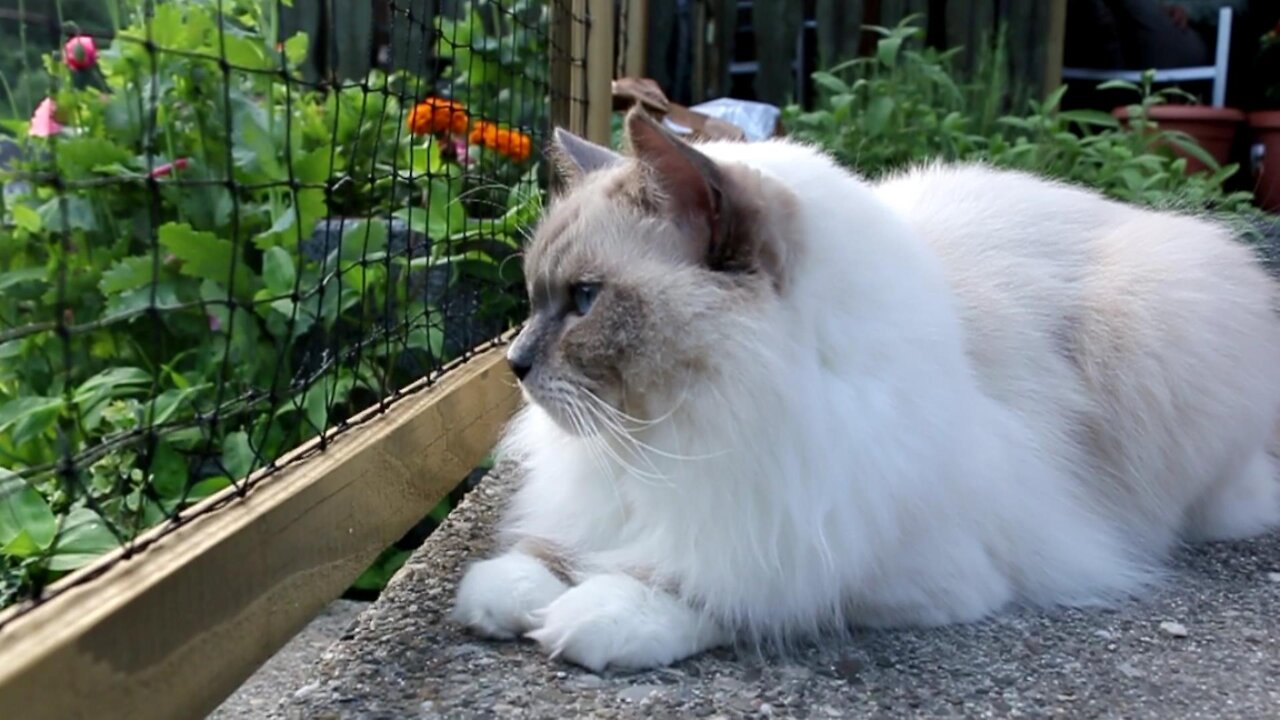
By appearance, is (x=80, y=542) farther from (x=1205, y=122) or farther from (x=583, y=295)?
(x=1205, y=122)

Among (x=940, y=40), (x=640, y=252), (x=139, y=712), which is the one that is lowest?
(x=139, y=712)

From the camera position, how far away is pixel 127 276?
2176 mm

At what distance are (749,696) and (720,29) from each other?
4.76 meters

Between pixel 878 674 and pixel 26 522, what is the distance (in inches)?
49.2

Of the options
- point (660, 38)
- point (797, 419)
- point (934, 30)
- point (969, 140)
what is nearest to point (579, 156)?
point (797, 419)

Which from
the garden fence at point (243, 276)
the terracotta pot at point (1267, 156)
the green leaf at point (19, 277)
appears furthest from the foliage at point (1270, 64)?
the green leaf at point (19, 277)

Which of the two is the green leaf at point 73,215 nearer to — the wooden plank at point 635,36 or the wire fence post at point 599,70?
the wire fence post at point 599,70

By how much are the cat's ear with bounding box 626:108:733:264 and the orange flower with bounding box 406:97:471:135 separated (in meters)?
1.14

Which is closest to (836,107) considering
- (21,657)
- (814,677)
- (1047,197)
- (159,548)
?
(1047,197)

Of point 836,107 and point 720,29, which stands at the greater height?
point 720,29

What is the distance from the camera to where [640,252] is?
162 cm

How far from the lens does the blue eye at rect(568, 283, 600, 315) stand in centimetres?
164

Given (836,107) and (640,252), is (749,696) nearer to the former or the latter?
(640,252)

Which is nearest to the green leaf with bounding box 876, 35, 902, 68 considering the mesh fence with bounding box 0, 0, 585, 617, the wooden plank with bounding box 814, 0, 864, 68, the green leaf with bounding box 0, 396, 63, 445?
the wooden plank with bounding box 814, 0, 864, 68
